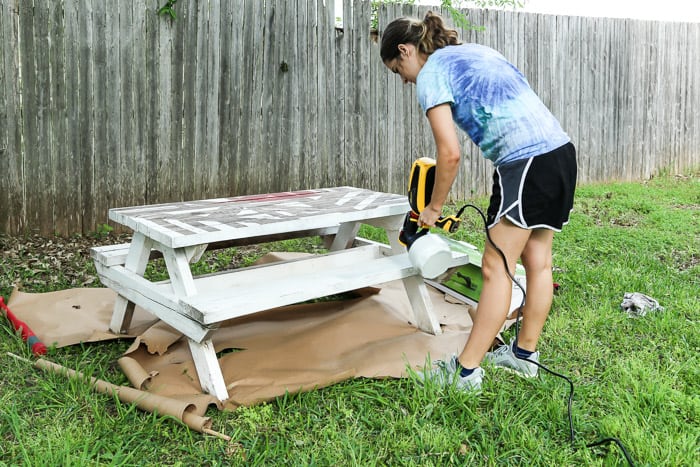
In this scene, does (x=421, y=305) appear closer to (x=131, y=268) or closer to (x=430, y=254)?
(x=430, y=254)

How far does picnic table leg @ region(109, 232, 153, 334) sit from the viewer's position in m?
3.25

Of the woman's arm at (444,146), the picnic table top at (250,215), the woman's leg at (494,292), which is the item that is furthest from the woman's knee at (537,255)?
the picnic table top at (250,215)

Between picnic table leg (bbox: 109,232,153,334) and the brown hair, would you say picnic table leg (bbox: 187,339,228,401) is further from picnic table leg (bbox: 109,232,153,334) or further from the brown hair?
the brown hair

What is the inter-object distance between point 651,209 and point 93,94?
5.87 m

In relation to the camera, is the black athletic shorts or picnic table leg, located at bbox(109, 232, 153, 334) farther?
picnic table leg, located at bbox(109, 232, 153, 334)

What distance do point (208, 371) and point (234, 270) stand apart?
71 cm

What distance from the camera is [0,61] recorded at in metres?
5.03

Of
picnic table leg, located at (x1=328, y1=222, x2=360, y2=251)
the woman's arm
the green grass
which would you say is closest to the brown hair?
the woman's arm

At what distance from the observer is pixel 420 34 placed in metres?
2.88

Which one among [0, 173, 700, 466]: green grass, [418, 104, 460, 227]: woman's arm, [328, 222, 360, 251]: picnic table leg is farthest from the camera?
[328, 222, 360, 251]: picnic table leg

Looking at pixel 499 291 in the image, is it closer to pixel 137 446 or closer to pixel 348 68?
pixel 137 446

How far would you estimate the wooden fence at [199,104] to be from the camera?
522 centimetres

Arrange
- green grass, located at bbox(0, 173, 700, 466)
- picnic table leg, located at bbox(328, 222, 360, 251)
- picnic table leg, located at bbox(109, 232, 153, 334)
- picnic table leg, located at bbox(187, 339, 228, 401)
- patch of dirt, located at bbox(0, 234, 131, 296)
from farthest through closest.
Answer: patch of dirt, located at bbox(0, 234, 131, 296) → picnic table leg, located at bbox(328, 222, 360, 251) → picnic table leg, located at bbox(109, 232, 153, 334) → picnic table leg, located at bbox(187, 339, 228, 401) → green grass, located at bbox(0, 173, 700, 466)

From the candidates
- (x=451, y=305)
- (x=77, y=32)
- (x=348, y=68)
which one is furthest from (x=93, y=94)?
(x=451, y=305)
